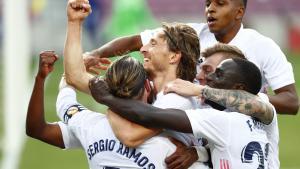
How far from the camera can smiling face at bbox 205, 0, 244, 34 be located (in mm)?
7773

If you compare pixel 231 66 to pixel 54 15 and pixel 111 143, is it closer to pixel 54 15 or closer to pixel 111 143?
pixel 111 143

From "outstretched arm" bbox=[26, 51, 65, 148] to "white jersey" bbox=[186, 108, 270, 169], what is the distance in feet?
3.15

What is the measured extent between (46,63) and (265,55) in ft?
5.74

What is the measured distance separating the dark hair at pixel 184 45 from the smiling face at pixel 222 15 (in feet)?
3.29

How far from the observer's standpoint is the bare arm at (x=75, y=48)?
6.78 m

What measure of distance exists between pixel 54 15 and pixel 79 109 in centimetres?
2136

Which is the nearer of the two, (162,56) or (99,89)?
(99,89)

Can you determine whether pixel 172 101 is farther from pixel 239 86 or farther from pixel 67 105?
pixel 67 105

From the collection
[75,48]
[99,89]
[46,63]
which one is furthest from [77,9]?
[99,89]

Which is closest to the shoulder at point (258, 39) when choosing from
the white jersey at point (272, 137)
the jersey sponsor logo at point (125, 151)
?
the white jersey at point (272, 137)

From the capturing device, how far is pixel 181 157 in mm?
6488

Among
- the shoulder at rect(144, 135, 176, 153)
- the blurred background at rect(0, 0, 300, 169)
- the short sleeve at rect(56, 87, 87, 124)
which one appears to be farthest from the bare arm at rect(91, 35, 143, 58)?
the blurred background at rect(0, 0, 300, 169)

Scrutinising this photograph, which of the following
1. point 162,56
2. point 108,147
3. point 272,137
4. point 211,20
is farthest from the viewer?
point 211,20

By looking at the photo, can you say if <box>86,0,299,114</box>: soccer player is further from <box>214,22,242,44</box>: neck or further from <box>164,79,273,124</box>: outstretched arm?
<box>164,79,273,124</box>: outstretched arm
